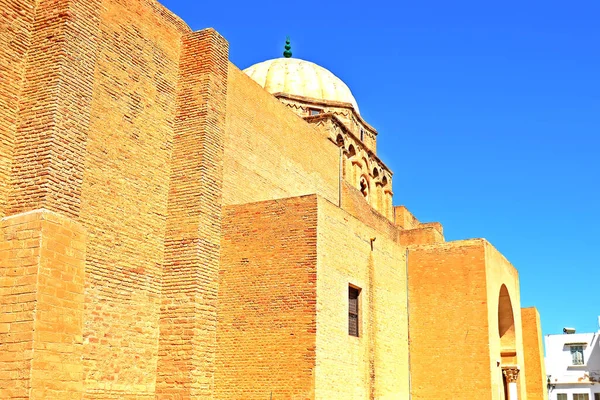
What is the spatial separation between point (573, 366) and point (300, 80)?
885 inches

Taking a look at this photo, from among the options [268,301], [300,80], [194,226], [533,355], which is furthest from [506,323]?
[300,80]

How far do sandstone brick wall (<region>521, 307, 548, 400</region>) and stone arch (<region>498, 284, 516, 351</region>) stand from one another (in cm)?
315

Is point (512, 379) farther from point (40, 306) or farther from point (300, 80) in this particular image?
point (40, 306)

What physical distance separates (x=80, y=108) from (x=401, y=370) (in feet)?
33.6

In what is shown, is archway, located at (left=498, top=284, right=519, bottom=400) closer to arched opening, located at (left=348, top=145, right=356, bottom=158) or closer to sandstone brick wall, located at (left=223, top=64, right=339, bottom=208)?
sandstone brick wall, located at (left=223, top=64, right=339, bottom=208)

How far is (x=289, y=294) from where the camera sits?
13.5 m

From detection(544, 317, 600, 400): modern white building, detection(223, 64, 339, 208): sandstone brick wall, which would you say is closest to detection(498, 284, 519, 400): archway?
detection(223, 64, 339, 208): sandstone brick wall

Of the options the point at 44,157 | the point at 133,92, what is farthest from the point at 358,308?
the point at 44,157

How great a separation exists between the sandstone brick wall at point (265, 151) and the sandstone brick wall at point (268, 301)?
121cm

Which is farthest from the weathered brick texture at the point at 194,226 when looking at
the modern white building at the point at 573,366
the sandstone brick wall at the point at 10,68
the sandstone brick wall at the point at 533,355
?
the modern white building at the point at 573,366

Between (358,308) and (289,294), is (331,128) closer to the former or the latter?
(358,308)

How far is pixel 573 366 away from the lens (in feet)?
128

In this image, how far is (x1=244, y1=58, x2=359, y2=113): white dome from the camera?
28281 mm

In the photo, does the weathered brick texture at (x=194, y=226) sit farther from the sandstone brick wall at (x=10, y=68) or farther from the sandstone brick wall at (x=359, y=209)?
the sandstone brick wall at (x=359, y=209)
